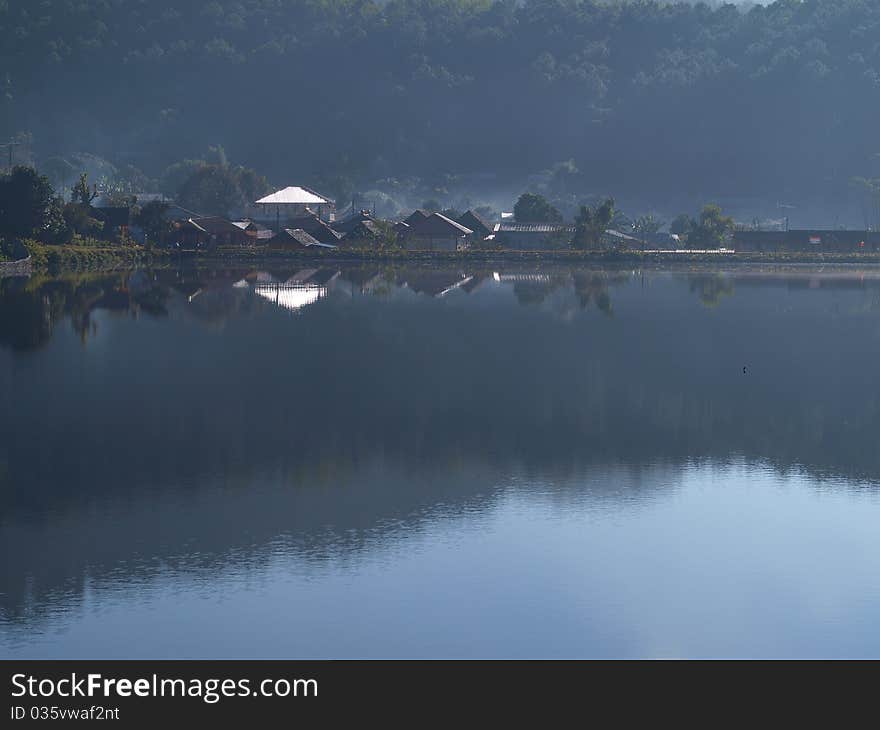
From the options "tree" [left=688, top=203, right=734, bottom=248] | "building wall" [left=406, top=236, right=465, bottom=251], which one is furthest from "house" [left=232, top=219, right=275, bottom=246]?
"tree" [left=688, top=203, right=734, bottom=248]

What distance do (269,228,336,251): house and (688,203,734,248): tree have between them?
29481 millimetres

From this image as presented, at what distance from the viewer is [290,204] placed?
127 metres

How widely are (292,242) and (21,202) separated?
27.5 meters

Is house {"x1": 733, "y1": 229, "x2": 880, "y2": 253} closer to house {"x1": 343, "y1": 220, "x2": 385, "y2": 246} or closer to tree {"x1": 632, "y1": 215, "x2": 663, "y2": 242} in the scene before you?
tree {"x1": 632, "y1": 215, "x2": 663, "y2": 242}

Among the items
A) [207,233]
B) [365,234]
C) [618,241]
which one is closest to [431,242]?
[365,234]

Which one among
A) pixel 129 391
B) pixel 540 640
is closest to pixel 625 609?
Answer: pixel 540 640

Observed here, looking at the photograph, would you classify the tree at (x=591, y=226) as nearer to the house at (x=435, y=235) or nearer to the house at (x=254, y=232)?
the house at (x=435, y=235)

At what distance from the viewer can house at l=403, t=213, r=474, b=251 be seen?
350ft

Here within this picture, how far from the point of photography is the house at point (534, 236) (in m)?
107

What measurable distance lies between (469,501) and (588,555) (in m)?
3.48

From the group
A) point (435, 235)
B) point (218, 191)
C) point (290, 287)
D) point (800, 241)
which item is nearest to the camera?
point (290, 287)

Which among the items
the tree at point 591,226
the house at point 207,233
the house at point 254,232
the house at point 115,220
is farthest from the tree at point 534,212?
the house at point 115,220

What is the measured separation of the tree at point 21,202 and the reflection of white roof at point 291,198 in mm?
46938

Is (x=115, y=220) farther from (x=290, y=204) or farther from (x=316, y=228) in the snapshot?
(x=290, y=204)
